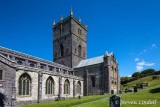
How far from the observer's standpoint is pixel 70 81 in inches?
1917

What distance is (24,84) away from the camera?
35062 millimetres

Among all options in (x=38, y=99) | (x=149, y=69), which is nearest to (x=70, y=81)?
(x=38, y=99)

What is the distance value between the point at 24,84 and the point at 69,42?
1191 inches

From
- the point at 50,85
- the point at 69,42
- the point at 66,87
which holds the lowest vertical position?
the point at 66,87

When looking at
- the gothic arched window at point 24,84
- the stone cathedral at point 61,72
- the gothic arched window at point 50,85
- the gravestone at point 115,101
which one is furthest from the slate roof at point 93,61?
the gravestone at point 115,101

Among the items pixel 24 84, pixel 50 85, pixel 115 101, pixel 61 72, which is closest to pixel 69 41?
pixel 61 72

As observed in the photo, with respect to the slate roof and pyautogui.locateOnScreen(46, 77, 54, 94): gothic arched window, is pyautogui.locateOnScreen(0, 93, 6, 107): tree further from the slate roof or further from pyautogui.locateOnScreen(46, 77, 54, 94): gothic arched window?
the slate roof

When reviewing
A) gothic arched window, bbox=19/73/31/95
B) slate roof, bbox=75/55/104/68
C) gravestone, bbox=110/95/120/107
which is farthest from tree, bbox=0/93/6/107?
slate roof, bbox=75/55/104/68

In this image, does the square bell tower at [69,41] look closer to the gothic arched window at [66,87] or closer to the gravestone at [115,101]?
the gothic arched window at [66,87]

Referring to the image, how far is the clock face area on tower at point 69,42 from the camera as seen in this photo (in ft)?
205

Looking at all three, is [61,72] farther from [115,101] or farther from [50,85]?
[115,101]

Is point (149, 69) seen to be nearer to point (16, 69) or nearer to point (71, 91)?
point (71, 91)

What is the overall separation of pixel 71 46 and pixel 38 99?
2792cm

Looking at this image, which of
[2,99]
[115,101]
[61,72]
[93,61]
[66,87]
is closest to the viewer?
[115,101]
